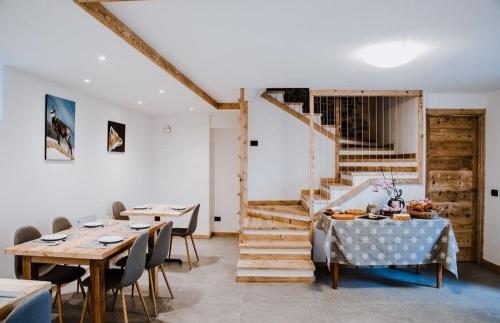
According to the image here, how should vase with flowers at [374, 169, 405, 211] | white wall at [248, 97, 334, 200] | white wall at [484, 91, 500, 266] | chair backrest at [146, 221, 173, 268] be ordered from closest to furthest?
chair backrest at [146, 221, 173, 268] < vase with flowers at [374, 169, 405, 211] < white wall at [484, 91, 500, 266] < white wall at [248, 97, 334, 200]

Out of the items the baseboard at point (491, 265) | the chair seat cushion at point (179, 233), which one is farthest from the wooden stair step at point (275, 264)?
the baseboard at point (491, 265)

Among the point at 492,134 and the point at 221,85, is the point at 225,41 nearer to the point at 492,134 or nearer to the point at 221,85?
the point at 221,85

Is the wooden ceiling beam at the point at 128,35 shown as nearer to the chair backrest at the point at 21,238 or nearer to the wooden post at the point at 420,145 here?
the chair backrest at the point at 21,238

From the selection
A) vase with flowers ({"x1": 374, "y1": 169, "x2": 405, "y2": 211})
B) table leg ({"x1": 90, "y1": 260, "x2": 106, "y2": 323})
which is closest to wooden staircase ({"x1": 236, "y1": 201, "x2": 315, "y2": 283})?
vase with flowers ({"x1": 374, "y1": 169, "x2": 405, "y2": 211})

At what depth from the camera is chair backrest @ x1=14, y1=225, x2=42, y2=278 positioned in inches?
106

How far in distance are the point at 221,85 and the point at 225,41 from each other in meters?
1.60

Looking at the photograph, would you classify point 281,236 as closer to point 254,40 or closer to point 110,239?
point 110,239

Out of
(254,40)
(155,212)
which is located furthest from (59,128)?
(254,40)

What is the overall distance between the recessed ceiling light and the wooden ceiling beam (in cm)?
192

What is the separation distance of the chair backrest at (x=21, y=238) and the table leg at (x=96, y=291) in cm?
81

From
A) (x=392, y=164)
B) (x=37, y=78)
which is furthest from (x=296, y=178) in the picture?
(x=37, y=78)

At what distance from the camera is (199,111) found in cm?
579

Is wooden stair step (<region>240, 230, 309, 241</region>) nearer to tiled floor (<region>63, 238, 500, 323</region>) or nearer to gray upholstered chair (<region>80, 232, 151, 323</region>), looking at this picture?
tiled floor (<region>63, 238, 500, 323</region>)

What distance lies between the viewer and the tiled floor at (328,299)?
3.00 metres
